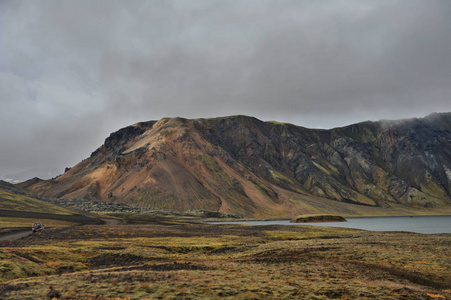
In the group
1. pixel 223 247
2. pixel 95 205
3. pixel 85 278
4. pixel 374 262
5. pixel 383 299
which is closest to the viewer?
pixel 383 299

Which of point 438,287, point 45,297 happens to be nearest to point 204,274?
point 45,297

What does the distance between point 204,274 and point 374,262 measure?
20372 millimetres

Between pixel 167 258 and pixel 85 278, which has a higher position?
pixel 85 278

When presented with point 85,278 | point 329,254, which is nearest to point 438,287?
point 329,254

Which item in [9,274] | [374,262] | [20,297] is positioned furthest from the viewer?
[374,262]

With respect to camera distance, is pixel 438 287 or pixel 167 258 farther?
pixel 167 258

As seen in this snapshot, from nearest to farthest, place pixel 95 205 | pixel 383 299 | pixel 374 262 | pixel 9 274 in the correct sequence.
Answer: pixel 383 299 < pixel 9 274 < pixel 374 262 < pixel 95 205

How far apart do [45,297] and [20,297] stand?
3.73ft

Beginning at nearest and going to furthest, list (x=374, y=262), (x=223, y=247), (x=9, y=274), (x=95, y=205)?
(x=9, y=274)
(x=374, y=262)
(x=223, y=247)
(x=95, y=205)

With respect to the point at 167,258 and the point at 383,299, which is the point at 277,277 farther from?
the point at 167,258

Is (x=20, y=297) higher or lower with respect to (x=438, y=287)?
higher

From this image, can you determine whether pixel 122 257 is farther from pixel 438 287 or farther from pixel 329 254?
pixel 438 287

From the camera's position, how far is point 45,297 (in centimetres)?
1521

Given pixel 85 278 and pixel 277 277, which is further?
pixel 277 277
